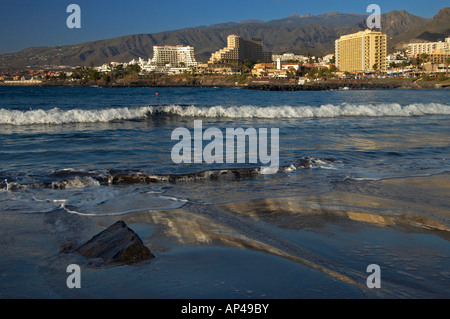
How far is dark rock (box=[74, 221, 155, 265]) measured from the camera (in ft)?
13.2

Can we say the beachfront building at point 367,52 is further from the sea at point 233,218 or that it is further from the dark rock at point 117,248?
the dark rock at point 117,248

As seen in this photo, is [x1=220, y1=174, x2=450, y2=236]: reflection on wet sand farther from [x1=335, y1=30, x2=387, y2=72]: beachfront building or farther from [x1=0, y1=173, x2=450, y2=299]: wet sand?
[x1=335, y1=30, x2=387, y2=72]: beachfront building

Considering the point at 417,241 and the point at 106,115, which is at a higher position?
the point at 106,115

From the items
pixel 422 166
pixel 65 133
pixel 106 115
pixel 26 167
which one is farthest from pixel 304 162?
pixel 106 115

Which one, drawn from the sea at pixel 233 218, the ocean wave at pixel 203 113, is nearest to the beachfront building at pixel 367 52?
the ocean wave at pixel 203 113

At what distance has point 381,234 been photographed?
486cm

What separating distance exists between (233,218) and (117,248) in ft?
6.06

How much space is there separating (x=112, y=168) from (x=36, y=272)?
4.95 m

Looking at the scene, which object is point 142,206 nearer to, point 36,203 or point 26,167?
point 36,203

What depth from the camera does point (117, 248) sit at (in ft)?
13.5

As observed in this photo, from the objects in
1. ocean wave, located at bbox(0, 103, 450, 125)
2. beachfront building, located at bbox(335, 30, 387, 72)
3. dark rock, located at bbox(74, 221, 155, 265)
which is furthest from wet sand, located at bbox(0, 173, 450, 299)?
beachfront building, located at bbox(335, 30, 387, 72)

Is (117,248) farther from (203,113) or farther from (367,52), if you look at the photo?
(367,52)

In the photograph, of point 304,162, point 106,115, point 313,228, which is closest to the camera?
point 313,228
